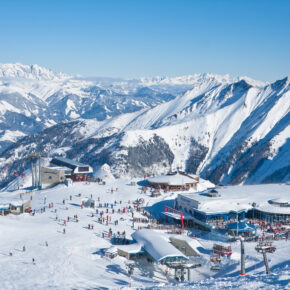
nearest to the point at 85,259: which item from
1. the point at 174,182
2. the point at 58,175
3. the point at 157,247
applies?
the point at 157,247

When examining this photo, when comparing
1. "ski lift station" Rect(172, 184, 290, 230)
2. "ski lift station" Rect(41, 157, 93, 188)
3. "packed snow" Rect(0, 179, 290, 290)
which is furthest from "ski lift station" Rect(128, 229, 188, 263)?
"ski lift station" Rect(41, 157, 93, 188)

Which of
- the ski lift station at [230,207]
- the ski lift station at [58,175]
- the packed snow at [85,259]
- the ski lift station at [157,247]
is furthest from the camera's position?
the ski lift station at [58,175]

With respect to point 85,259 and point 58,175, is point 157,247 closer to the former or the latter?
point 85,259

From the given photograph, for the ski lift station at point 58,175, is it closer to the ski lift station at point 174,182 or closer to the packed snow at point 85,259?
the ski lift station at point 174,182

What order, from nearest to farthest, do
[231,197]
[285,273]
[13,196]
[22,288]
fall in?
[285,273] → [22,288] → [231,197] → [13,196]

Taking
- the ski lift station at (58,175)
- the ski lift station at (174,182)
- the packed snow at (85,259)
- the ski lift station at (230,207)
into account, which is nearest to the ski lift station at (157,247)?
the packed snow at (85,259)

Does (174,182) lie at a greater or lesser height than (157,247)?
greater

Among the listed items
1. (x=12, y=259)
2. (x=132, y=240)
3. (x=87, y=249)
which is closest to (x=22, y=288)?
(x=12, y=259)

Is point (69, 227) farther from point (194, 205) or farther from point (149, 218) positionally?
point (194, 205)
